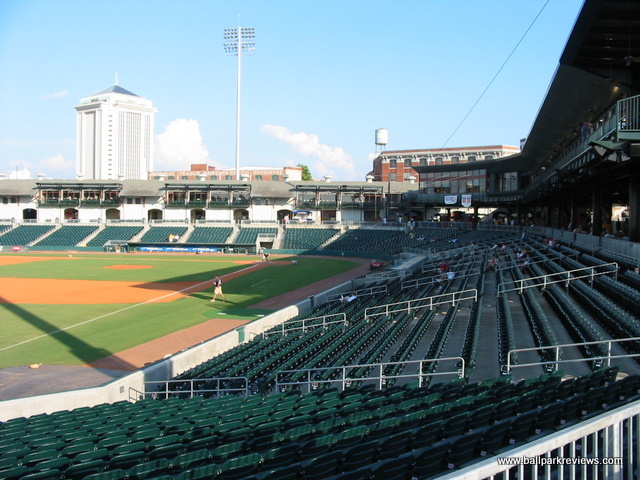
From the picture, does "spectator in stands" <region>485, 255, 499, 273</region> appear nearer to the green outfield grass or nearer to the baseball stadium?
the baseball stadium

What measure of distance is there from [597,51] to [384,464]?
20.0 m

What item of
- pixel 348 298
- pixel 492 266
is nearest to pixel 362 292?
pixel 348 298

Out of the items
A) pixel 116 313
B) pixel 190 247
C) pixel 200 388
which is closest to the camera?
pixel 200 388

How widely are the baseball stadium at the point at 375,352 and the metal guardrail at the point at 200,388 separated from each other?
0.07 meters

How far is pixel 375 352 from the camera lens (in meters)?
14.8

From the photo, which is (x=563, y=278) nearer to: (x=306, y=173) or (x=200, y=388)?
(x=200, y=388)

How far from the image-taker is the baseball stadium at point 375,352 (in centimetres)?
632

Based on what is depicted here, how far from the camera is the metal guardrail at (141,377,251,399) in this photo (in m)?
13.8

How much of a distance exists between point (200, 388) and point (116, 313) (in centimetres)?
1594

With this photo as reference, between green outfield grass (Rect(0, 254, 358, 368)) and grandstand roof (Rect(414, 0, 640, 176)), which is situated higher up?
grandstand roof (Rect(414, 0, 640, 176))

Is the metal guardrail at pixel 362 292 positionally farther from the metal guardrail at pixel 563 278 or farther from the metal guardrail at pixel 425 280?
the metal guardrail at pixel 563 278

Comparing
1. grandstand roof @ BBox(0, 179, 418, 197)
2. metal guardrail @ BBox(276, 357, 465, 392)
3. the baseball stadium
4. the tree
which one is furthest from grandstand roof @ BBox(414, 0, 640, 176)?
the tree

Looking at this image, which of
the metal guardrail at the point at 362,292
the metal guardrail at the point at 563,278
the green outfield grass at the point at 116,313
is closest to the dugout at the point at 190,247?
the green outfield grass at the point at 116,313

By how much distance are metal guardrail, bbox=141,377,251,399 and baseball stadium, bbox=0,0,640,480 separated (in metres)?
0.07
